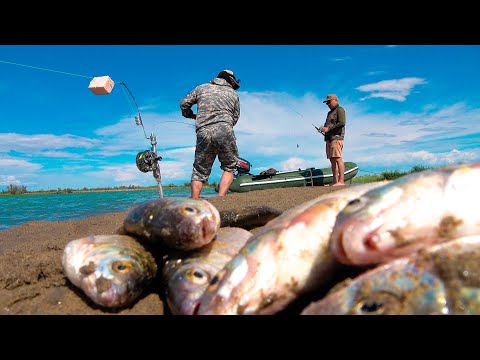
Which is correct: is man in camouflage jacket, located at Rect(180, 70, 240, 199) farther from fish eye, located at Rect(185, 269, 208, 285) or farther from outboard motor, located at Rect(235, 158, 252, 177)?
outboard motor, located at Rect(235, 158, 252, 177)

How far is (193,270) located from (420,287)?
1565mm

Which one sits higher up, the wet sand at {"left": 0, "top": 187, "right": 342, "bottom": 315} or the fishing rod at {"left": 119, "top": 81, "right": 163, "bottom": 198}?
the fishing rod at {"left": 119, "top": 81, "right": 163, "bottom": 198}

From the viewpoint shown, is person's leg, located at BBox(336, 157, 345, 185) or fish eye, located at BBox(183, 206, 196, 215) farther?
person's leg, located at BBox(336, 157, 345, 185)

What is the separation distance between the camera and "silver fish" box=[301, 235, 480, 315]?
1577 millimetres

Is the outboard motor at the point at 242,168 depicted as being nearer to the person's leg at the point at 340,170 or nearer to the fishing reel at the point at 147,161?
the person's leg at the point at 340,170

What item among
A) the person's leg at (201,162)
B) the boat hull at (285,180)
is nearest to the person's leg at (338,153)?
the boat hull at (285,180)

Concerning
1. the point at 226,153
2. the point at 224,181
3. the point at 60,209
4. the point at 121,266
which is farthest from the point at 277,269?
the point at 60,209

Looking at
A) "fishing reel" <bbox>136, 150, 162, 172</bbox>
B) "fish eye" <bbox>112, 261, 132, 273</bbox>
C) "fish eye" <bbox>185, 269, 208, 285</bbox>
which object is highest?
"fishing reel" <bbox>136, 150, 162, 172</bbox>

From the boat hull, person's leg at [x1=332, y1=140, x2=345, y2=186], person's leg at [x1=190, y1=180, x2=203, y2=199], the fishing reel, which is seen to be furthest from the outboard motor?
person's leg at [x1=190, y1=180, x2=203, y2=199]

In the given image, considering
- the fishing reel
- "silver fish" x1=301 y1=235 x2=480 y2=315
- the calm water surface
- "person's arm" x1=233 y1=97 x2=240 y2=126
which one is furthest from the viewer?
the calm water surface

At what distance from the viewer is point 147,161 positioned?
10.2 metres

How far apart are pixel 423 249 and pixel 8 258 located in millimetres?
4775
